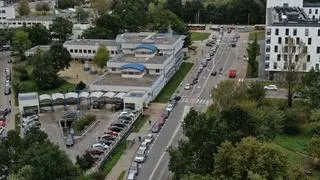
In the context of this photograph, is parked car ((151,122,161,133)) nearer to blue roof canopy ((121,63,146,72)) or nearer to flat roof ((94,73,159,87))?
flat roof ((94,73,159,87))

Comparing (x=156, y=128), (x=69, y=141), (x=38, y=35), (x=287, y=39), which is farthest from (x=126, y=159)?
(x=38, y=35)

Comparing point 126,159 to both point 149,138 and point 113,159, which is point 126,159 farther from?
point 149,138

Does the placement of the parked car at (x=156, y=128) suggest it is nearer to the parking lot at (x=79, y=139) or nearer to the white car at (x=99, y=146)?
the parking lot at (x=79, y=139)

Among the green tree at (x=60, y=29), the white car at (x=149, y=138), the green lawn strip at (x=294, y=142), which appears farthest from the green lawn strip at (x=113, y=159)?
the green tree at (x=60, y=29)

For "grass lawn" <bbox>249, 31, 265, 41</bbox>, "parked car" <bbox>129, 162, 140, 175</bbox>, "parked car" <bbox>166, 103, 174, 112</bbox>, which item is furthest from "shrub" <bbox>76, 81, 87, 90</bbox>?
"grass lawn" <bbox>249, 31, 265, 41</bbox>

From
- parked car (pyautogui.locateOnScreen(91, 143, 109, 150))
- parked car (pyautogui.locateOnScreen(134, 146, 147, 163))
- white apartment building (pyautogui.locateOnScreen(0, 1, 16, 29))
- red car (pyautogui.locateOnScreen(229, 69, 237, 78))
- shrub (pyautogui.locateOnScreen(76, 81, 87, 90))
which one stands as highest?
white apartment building (pyautogui.locateOnScreen(0, 1, 16, 29))
